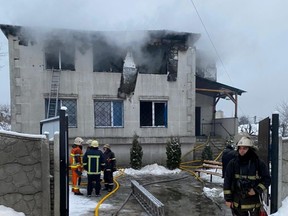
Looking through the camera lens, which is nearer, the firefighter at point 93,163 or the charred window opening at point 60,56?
the firefighter at point 93,163

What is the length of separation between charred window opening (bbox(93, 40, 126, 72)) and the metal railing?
27.4 ft

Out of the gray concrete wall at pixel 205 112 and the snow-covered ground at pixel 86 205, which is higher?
the gray concrete wall at pixel 205 112

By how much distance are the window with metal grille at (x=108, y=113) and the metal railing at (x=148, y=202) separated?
23.0 ft

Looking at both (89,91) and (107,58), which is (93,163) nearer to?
(89,91)

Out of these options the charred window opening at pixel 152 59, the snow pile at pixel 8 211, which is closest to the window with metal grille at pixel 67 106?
the charred window opening at pixel 152 59

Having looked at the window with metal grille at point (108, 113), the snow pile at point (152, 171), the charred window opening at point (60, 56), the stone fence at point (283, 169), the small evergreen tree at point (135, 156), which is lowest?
the snow pile at point (152, 171)

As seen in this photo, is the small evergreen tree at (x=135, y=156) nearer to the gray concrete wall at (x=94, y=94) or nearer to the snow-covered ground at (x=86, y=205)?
the gray concrete wall at (x=94, y=94)

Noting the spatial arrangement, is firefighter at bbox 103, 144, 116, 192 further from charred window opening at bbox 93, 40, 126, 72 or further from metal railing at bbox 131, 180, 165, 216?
charred window opening at bbox 93, 40, 126, 72

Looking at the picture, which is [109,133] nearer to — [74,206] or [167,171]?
[167,171]

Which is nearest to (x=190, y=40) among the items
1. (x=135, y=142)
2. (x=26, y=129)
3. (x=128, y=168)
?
(x=135, y=142)

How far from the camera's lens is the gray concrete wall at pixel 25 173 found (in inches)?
196

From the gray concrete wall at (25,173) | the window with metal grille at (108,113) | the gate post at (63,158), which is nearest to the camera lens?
the gray concrete wall at (25,173)

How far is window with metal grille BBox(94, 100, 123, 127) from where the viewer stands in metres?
15.2

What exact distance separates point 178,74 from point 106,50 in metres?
3.88
